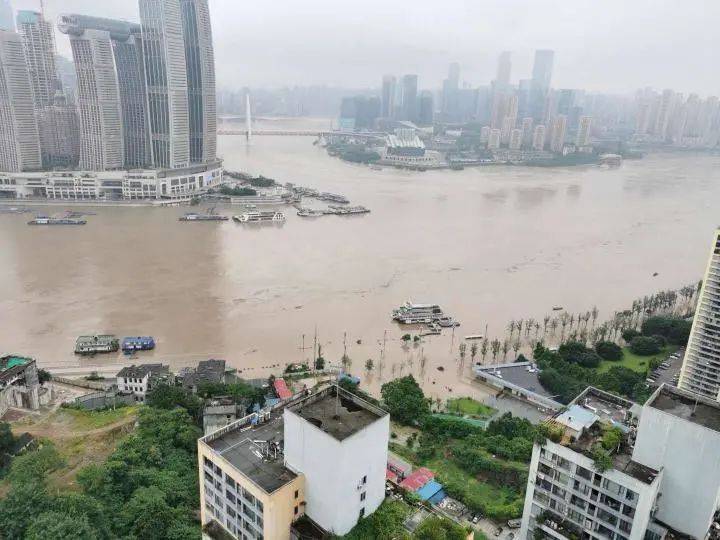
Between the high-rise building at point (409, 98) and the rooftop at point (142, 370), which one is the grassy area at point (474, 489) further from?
the high-rise building at point (409, 98)

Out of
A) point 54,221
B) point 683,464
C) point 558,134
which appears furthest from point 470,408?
point 558,134

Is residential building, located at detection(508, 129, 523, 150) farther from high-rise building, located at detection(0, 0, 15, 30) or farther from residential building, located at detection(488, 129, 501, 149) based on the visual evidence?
high-rise building, located at detection(0, 0, 15, 30)

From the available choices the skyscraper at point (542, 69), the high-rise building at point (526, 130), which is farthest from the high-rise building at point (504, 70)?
the high-rise building at point (526, 130)

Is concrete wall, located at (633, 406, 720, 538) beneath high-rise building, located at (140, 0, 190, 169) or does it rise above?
beneath

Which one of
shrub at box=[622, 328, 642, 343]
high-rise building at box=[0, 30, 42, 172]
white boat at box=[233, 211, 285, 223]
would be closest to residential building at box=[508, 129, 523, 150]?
white boat at box=[233, 211, 285, 223]

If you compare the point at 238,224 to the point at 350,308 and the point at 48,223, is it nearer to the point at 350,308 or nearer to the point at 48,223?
the point at 48,223

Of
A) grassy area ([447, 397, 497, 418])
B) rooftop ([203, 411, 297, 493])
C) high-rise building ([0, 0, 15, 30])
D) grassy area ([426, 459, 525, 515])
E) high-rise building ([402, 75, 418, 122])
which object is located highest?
high-rise building ([0, 0, 15, 30])
